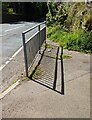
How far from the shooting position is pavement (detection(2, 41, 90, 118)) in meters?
4.41

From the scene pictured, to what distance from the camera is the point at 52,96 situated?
5.15m

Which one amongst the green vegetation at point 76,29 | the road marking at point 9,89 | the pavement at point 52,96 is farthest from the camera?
the green vegetation at point 76,29

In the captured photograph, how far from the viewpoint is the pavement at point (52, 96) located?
14.5 feet

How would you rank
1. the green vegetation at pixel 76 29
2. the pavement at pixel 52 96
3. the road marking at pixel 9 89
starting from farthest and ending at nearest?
the green vegetation at pixel 76 29 < the road marking at pixel 9 89 < the pavement at pixel 52 96

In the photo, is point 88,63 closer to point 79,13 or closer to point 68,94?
point 68,94

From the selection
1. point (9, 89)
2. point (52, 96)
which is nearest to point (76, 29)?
point (9, 89)

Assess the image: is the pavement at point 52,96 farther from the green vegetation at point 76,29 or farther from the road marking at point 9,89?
the green vegetation at point 76,29

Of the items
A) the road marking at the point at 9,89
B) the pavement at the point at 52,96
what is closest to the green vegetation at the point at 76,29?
the pavement at the point at 52,96

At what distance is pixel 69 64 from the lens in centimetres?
800

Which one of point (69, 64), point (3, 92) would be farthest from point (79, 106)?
point (69, 64)

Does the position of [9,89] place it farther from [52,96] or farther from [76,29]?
[76,29]

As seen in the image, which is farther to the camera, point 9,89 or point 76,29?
point 76,29

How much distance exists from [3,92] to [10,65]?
269cm

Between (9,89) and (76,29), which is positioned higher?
(76,29)
